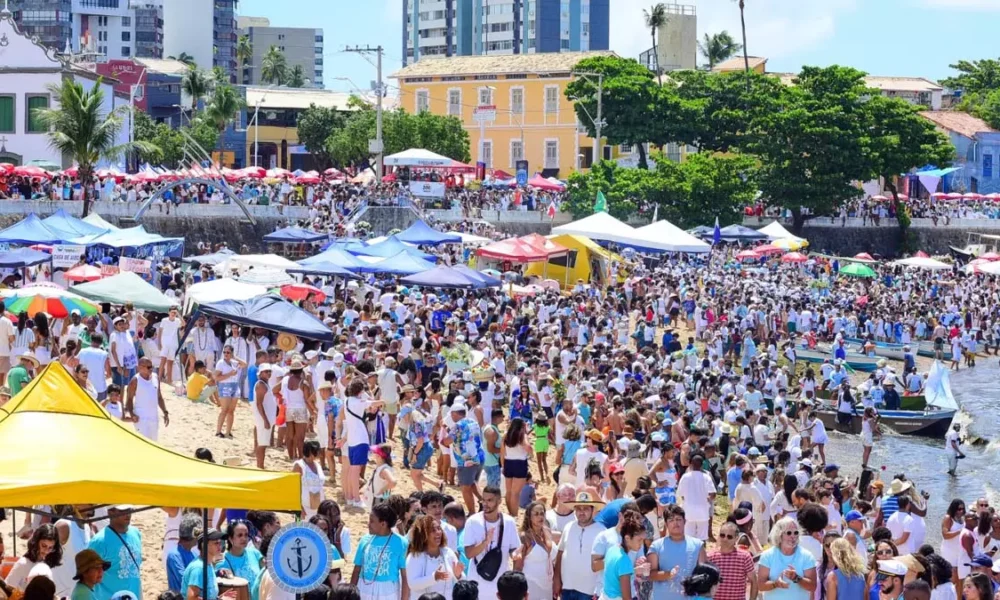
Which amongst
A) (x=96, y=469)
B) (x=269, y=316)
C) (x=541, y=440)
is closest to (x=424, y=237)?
(x=269, y=316)

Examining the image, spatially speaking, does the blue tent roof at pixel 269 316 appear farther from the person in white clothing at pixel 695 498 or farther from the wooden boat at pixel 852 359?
the wooden boat at pixel 852 359

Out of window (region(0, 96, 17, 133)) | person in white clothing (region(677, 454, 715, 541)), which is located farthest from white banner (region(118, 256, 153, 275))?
window (region(0, 96, 17, 133))

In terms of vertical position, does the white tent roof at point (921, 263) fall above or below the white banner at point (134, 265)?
below

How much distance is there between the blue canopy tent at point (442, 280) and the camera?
83.8 feet

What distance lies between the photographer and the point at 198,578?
8.02m

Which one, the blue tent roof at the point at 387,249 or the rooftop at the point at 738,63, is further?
the rooftop at the point at 738,63

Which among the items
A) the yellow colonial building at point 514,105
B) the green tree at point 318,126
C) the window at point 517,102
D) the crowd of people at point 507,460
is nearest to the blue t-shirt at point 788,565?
the crowd of people at point 507,460

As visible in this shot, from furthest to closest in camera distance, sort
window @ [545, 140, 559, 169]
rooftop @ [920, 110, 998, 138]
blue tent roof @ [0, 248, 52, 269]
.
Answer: rooftop @ [920, 110, 998, 138] → window @ [545, 140, 559, 169] → blue tent roof @ [0, 248, 52, 269]

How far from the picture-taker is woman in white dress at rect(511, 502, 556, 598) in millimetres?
9141

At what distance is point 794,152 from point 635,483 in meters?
44.4

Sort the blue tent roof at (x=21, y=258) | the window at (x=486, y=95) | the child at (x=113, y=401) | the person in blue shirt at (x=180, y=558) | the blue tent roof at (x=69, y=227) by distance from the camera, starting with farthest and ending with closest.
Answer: the window at (x=486, y=95)
the blue tent roof at (x=69, y=227)
the blue tent roof at (x=21, y=258)
the child at (x=113, y=401)
the person in blue shirt at (x=180, y=558)

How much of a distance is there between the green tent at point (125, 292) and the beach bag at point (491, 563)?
1122 cm

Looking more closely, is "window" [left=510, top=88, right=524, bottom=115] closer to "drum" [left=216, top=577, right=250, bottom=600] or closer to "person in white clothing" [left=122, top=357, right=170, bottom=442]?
"person in white clothing" [left=122, top=357, right=170, bottom=442]

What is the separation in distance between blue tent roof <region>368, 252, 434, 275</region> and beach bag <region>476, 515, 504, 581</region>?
17.1 m
